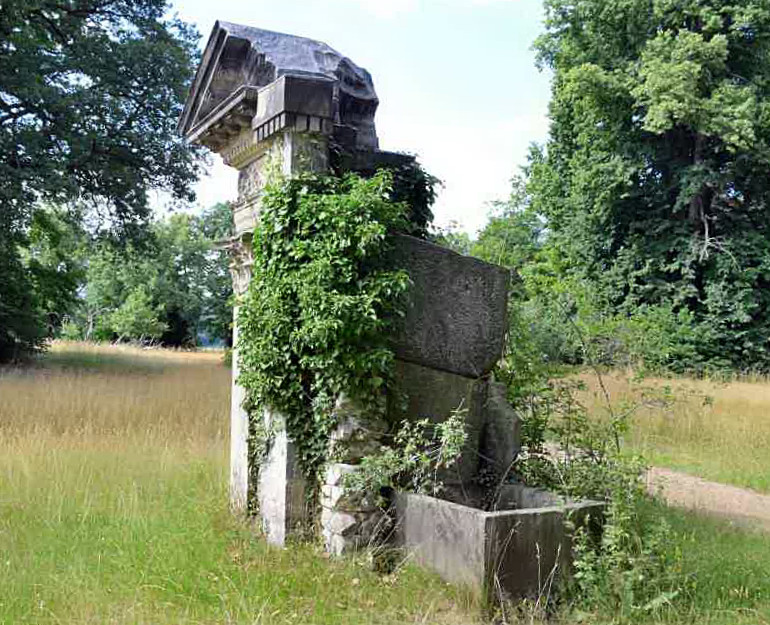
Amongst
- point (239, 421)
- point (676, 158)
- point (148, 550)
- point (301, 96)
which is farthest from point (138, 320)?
point (301, 96)

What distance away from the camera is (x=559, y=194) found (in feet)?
89.6

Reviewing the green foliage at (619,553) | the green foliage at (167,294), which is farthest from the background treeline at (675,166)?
the green foliage at (167,294)

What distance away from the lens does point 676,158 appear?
2273 cm

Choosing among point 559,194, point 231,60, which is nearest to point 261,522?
point 231,60

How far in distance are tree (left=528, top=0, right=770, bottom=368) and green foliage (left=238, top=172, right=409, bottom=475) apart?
16.7m

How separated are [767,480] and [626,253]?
49.2 ft

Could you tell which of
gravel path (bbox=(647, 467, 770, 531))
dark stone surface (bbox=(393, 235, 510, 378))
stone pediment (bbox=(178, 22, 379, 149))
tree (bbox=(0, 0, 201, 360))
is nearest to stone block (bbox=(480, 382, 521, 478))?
dark stone surface (bbox=(393, 235, 510, 378))

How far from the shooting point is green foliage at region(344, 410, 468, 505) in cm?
477

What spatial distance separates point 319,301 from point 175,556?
6.39 ft

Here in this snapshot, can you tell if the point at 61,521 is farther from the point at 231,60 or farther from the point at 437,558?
the point at 231,60

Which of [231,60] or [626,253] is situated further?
[626,253]

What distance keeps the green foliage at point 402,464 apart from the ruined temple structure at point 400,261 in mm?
136

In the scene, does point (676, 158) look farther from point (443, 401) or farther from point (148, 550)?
point (148, 550)

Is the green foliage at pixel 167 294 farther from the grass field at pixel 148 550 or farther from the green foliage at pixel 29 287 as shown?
the grass field at pixel 148 550
